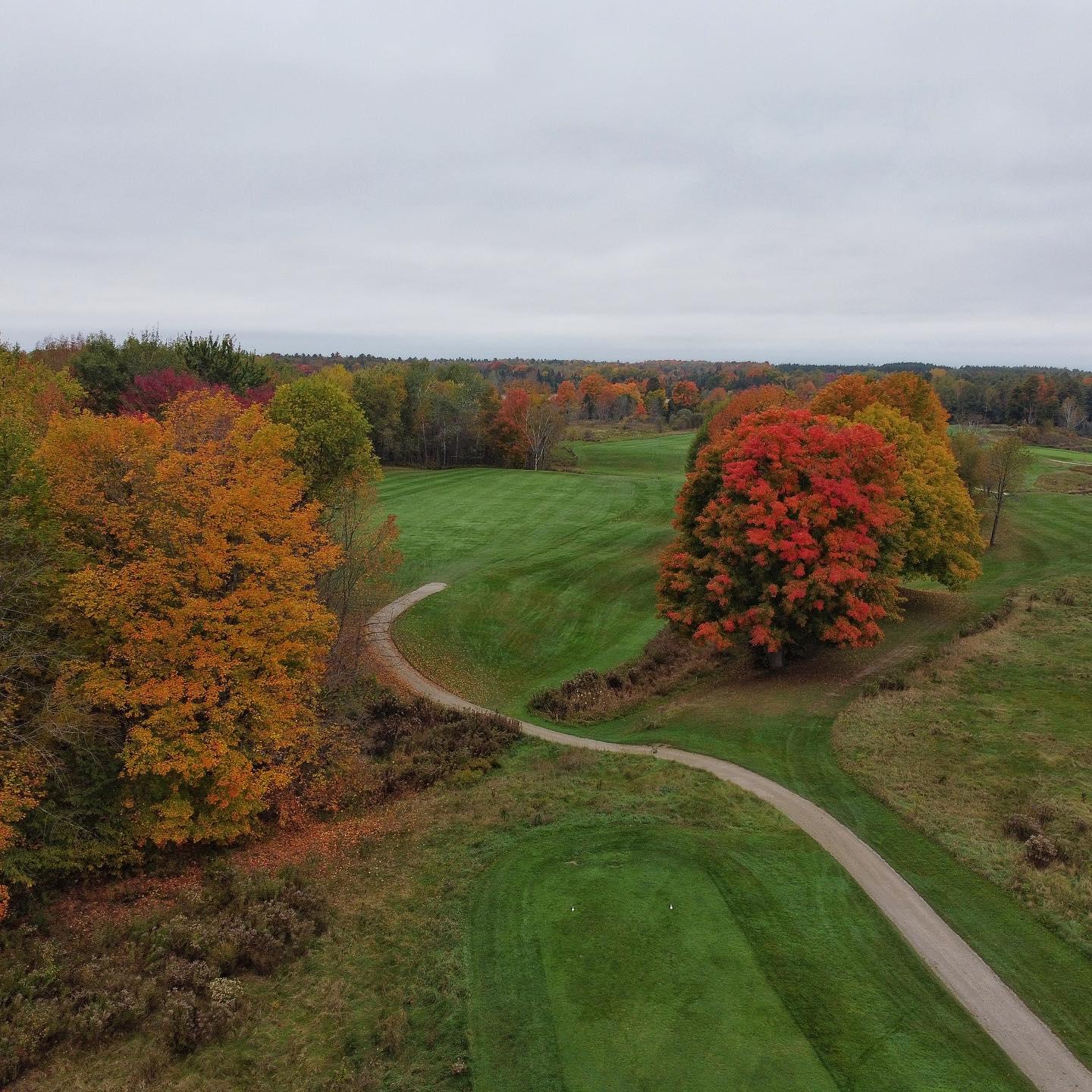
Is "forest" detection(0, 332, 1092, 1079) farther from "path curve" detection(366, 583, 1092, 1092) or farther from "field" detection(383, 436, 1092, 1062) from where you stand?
"path curve" detection(366, 583, 1092, 1092)

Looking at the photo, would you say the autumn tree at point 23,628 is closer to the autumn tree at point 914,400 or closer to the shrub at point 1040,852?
the shrub at point 1040,852

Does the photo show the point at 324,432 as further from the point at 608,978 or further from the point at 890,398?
the point at 890,398

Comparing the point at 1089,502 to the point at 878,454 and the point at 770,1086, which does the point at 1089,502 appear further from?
the point at 770,1086

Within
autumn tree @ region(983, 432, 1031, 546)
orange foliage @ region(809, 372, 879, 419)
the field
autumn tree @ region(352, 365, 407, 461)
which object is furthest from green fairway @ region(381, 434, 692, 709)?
autumn tree @ region(983, 432, 1031, 546)

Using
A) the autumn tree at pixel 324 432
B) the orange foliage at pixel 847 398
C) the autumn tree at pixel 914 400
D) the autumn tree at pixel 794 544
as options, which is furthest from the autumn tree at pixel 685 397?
the autumn tree at pixel 794 544

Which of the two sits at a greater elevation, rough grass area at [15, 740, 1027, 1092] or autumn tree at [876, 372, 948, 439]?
autumn tree at [876, 372, 948, 439]

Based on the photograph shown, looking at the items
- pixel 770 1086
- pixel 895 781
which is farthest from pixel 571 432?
pixel 770 1086
